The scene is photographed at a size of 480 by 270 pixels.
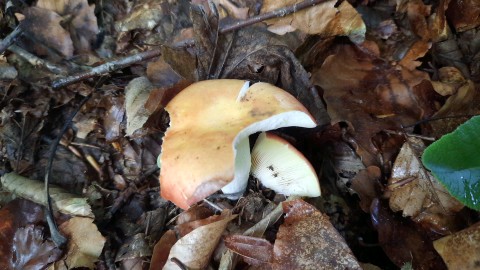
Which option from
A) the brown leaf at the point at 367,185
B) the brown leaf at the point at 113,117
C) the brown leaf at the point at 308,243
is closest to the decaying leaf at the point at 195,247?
the brown leaf at the point at 308,243

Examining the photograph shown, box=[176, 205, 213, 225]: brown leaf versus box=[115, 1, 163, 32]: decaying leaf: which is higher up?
box=[115, 1, 163, 32]: decaying leaf

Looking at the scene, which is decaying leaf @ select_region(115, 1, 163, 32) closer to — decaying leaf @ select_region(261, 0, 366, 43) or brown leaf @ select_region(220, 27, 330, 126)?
brown leaf @ select_region(220, 27, 330, 126)

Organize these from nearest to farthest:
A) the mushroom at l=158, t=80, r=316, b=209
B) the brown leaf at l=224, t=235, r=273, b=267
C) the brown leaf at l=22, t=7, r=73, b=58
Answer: the mushroom at l=158, t=80, r=316, b=209, the brown leaf at l=224, t=235, r=273, b=267, the brown leaf at l=22, t=7, r=73, b=58

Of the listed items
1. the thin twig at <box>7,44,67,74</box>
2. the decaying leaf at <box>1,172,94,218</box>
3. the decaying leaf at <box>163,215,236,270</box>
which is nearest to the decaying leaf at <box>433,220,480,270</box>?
the decaying leaf at <box>163,215,236,270</box>

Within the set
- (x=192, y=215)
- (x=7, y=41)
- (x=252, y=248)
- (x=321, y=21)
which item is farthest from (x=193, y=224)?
(x=7, y=41)

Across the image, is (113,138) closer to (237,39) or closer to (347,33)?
(237,39)

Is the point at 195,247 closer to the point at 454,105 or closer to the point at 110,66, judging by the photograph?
the point at 110,66

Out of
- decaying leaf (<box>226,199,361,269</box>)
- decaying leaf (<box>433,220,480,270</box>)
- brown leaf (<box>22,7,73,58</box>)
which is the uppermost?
brown leaf (<box>22,7,73,58</box>)
